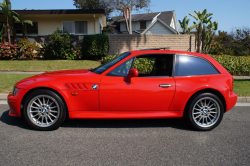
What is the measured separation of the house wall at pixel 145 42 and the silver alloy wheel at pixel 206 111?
522 inches

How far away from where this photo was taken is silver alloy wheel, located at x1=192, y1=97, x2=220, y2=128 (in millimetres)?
4781

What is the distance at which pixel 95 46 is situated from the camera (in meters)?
16.8

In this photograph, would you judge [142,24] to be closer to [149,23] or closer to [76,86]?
[149,23]

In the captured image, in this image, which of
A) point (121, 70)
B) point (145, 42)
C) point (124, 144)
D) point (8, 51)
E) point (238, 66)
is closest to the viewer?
point (124, 144)

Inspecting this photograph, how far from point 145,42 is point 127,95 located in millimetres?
13861

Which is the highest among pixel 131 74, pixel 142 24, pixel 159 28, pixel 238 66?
pixel 142 24

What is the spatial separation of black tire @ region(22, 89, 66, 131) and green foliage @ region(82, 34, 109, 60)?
1240cm

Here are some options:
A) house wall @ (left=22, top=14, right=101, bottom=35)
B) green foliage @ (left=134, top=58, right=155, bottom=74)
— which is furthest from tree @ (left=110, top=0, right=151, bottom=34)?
green foliage @ (left=134, top=58, right=155, bottom=74)

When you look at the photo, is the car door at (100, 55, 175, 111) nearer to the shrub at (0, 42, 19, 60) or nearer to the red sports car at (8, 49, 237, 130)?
the red sports car at (8, 49, 237, 130)

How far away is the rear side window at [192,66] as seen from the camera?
4867 millimetres

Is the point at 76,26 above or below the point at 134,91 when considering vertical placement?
above

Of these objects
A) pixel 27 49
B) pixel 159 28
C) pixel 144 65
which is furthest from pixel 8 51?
pixel 159 28

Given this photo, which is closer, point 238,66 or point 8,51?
point 238,66

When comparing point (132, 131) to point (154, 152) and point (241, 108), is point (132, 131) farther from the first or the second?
point (241, 108)
